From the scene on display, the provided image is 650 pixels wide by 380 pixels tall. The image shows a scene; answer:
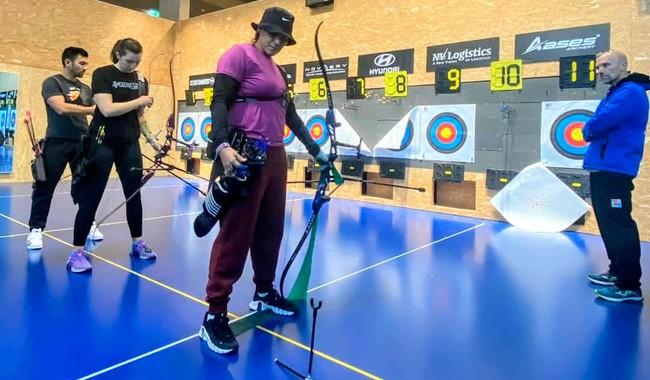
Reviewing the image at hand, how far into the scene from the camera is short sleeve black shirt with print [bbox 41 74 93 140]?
94.0 inches

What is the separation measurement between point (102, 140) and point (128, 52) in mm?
438

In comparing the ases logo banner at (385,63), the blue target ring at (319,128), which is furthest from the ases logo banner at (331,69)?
the blue target ring at (319,128)

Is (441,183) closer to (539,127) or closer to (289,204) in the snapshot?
(539,127)

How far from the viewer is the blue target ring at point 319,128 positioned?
566 cm

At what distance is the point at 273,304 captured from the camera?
1734 millimetres

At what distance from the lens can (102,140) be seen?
2.14 meters

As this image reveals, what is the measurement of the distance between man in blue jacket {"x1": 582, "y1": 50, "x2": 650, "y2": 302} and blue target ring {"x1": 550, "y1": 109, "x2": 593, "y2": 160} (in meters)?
1.97

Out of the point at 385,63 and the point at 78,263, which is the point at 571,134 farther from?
the point at 78,263

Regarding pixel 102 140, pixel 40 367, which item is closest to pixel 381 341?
pixel 40 367

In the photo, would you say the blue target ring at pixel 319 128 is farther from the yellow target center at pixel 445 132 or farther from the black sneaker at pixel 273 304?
the black sneaker at pixel 273 304

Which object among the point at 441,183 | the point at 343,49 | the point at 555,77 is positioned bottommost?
the point at 441,183

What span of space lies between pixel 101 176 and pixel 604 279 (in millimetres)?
2566

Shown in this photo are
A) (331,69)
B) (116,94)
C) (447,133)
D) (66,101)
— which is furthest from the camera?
(331,69)

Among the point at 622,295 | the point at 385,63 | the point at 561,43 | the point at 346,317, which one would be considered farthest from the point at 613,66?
the point at 385,63
